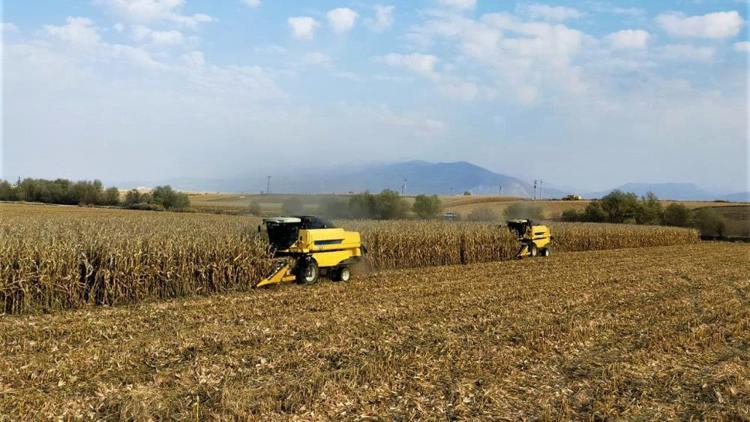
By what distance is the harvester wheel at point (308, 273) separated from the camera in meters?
14.8

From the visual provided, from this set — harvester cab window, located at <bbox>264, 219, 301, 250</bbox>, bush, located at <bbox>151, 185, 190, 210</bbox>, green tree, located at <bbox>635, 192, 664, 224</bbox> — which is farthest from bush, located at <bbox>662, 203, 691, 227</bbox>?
bush, located at <bbox>151, 185, 190, 210</bbox>

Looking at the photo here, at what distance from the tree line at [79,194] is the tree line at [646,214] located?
48763 mm

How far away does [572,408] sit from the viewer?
616 centimetres

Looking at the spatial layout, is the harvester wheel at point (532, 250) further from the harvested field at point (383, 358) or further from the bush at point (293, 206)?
the harvested field at point (383, 358)

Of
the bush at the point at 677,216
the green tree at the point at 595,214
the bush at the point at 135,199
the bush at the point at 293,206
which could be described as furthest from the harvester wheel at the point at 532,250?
the bush at the point at 135,199

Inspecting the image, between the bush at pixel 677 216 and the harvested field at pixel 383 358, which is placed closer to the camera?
the harvested field at pixel 383 358

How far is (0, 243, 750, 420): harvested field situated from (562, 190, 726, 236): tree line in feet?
165

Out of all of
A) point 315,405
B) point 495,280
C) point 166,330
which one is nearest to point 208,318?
point 166,330

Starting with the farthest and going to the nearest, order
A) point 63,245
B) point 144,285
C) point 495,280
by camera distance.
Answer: point 495,280, point 144,285, point 63,245

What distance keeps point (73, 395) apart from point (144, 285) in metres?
6.72

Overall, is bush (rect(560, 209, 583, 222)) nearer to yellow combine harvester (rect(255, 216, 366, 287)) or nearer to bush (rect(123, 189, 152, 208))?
bush (rect(123, 189, 152, 208))

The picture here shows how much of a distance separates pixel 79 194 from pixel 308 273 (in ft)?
243

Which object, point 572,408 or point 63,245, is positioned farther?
point 63,245

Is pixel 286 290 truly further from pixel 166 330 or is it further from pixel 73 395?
pixel 73 395
